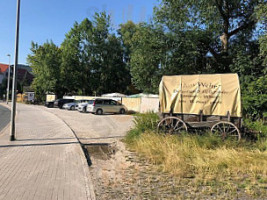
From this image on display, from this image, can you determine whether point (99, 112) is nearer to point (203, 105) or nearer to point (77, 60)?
point (203, 105)

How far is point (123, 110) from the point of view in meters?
23.8

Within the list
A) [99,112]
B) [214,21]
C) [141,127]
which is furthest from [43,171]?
[99,112]

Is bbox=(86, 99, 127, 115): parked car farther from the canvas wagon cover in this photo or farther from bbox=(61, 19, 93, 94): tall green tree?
bbox=(61, 19, 93, 94): tall green tree

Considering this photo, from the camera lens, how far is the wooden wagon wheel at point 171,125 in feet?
28.0

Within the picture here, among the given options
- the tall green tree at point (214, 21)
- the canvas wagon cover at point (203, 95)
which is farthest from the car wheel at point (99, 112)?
the canvas wagon cover at point (203, 95)

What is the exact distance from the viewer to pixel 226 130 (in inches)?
318

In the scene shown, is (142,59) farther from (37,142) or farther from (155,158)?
A: (155,158)

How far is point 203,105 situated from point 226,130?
4.10 feet

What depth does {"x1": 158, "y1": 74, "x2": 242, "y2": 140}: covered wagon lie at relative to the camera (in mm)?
8344

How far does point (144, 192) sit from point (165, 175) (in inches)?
41.6

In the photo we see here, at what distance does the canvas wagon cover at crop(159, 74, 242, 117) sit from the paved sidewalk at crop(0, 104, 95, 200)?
416cm

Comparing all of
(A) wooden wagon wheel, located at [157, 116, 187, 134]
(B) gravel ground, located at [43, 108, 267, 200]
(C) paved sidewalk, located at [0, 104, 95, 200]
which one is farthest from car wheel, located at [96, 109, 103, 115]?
(B) gravel ground, located at [43, 108, 267, 200]

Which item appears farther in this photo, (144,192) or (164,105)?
(164,105)

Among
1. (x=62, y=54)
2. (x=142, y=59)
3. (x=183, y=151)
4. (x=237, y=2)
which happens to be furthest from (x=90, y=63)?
(x=183, y=151)
